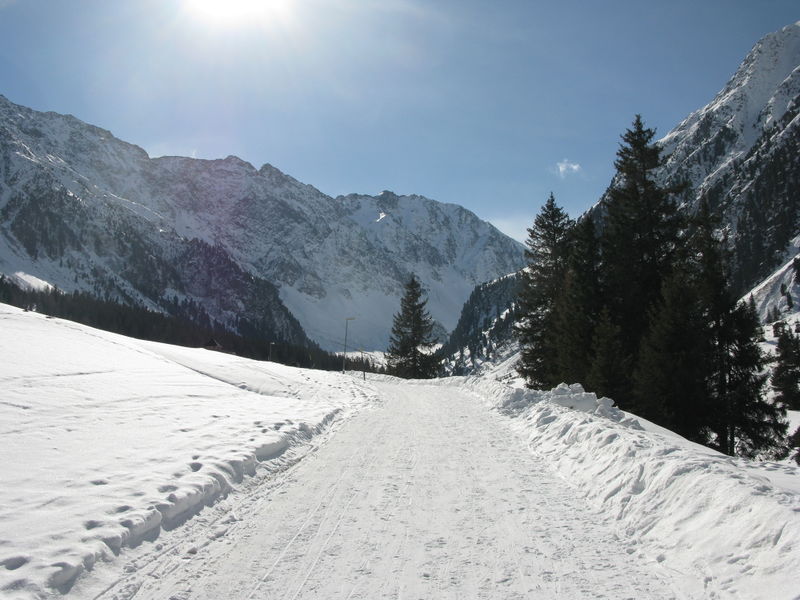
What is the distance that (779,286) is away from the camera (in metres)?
148

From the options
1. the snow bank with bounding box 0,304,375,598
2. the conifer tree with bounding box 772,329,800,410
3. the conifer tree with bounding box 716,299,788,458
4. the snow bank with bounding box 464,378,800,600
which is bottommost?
the snow bank with bounding box 0,304,375,598

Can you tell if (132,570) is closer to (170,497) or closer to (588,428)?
(170,497)

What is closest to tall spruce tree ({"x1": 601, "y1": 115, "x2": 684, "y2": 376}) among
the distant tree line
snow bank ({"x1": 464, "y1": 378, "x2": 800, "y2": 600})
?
snow bank ({"x1": 464, "y1": 378, "x2": 800, "y2": 600})

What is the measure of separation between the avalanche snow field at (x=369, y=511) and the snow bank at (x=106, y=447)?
4cm

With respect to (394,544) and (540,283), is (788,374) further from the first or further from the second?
(394,544)

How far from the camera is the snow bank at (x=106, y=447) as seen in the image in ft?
17.4

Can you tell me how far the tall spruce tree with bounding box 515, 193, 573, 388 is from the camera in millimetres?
30656

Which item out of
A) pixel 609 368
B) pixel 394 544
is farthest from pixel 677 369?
pixel 394 544

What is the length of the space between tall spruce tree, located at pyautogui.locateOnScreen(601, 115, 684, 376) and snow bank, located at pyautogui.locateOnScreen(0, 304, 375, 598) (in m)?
13.5

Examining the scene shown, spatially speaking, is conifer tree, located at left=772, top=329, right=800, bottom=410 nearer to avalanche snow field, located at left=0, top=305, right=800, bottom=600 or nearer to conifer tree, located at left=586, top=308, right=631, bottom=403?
conifer tree, located at left=586, top=308, right=631, bottom=403

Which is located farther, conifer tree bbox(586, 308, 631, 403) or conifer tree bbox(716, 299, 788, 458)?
conifer tree bbox(586, 308, 631, 403)

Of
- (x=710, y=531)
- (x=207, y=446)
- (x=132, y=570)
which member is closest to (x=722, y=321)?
(x=710, y=531)

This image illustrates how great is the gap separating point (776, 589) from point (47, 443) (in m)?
10.7

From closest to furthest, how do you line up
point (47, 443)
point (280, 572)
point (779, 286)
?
point (280, 572)
point (47, 443)
point (779, 286)
